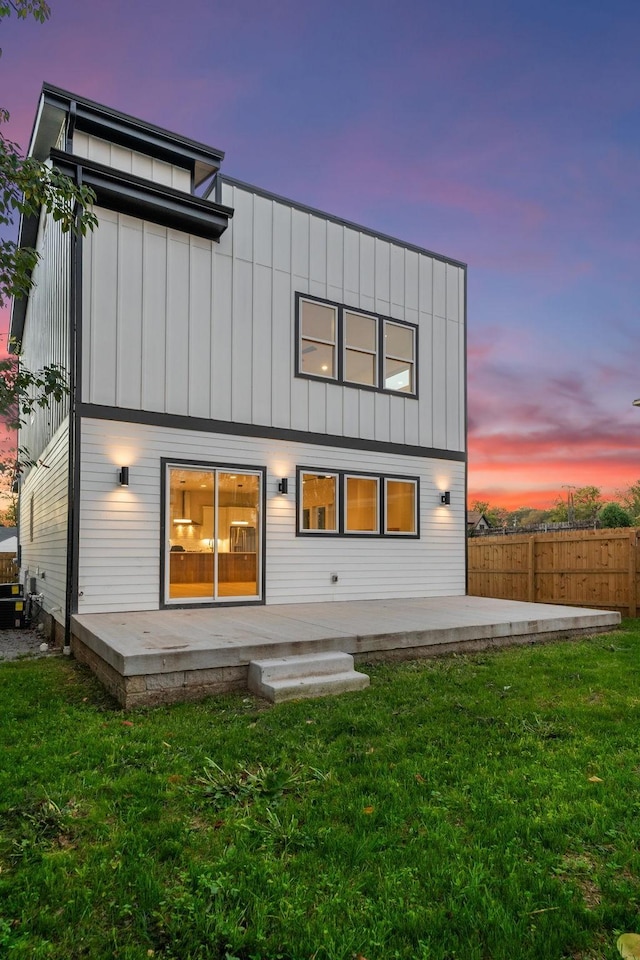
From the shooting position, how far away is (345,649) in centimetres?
584

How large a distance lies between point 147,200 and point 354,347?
13.0 feet

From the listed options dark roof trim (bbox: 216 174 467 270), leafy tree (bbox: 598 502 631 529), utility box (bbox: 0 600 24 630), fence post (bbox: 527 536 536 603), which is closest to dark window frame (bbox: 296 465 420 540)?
fence post (bbox: 527 536 536 603)

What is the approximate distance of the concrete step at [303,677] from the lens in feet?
15.6

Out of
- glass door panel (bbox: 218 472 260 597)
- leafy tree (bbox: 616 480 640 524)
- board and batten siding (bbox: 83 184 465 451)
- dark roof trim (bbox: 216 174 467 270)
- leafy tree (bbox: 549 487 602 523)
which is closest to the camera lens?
board and batten siding (bbox: 83 184 465 451)

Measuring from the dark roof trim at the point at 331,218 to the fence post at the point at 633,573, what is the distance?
607cm

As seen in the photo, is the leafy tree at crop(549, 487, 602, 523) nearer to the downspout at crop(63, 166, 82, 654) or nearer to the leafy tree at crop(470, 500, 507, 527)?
the leafy tree at crop(470, 500, 507, 527)

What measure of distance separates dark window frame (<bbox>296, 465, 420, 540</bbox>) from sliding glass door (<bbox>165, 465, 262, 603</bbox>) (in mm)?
720

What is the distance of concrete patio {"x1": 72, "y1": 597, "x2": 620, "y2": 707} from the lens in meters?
4.74

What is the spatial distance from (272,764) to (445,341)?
9.32 metres

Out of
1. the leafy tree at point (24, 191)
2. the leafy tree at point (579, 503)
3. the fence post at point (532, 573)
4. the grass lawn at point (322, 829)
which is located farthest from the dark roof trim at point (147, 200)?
the leafy tree at point (579, 503)

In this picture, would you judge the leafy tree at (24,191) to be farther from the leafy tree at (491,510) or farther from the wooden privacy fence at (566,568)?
the leafy tree at (491,510)

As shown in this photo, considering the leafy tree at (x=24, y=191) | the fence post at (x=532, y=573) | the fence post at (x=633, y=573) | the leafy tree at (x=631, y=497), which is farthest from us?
the leafy tree at (x=631, y=497)

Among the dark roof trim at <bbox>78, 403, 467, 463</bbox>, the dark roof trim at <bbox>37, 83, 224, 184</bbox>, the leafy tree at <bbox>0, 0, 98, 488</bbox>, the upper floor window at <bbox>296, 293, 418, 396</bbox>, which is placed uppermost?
the dark roof trim at <bbox>37, 83, 224, 184</bbox>

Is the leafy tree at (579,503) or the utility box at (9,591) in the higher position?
the leafy tree at (579,503)
